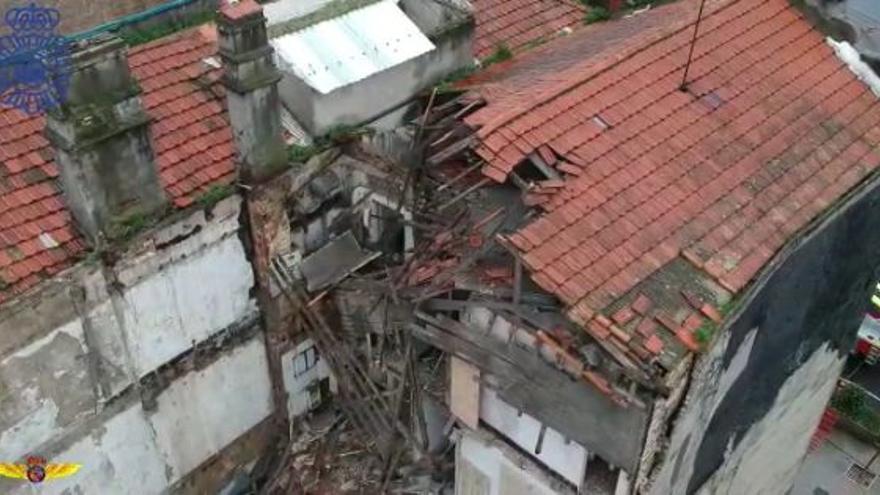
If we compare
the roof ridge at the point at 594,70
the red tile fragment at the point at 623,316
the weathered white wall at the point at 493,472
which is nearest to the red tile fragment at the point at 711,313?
the red tile fragment at the point at 623,316

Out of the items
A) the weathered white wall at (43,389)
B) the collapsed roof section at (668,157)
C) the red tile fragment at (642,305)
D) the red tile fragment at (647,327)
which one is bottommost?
the weathered white wall at (43,389)

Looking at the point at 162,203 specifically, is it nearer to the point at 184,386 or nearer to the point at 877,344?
the point at 184,386

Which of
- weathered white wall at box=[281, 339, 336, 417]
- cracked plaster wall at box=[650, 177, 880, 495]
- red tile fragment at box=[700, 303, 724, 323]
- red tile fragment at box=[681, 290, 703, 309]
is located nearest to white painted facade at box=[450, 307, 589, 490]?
cracked plaster wall at box=[650, 177, 880, 495]

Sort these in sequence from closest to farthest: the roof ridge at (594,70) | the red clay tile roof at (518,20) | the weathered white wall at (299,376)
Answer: the roof ridge at (594,70)
the weathered white wall at (299,376)
the red clay tile roof at (518,20)

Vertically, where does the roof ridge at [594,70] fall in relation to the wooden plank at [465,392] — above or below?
above

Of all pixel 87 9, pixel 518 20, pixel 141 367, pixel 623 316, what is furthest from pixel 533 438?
pixel 87 9

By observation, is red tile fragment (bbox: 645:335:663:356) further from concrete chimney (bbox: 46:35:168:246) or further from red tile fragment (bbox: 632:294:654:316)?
concrete chimney (bbox: 46:35:168:246)

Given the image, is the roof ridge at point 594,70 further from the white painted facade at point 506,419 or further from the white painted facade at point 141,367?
the white painted facade at point 141,367
